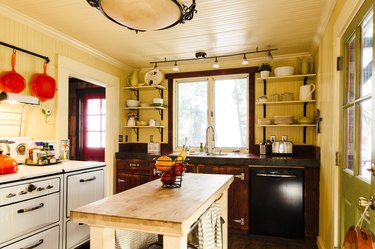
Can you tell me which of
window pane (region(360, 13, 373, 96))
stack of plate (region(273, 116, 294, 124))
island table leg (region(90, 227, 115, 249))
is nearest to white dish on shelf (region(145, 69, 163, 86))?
stack of plate (region(273, 116, 294, 124))

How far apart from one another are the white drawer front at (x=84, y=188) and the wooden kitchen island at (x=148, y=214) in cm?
A: 114

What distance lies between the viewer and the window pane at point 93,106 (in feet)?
17.0

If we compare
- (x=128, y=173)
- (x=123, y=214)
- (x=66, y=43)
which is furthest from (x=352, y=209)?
(x=66, y=43)

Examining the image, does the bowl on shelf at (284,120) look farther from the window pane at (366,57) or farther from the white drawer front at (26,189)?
the white drawer front at (26,189)

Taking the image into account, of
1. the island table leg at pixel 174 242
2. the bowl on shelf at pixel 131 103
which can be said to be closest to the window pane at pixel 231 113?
the bowl on shelf at pixel 131 103

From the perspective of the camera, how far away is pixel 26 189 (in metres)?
1.98

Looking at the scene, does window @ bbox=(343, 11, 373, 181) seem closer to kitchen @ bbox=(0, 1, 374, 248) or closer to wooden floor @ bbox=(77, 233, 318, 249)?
kitchen @ bbox=(0, 1, 374, 248)

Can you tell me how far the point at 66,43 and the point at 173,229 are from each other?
9.44ft

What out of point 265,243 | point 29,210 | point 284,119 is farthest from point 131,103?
point 265,243

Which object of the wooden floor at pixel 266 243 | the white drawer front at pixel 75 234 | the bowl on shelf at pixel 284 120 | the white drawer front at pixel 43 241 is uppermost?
the bowl on shelf at pixel 284 120

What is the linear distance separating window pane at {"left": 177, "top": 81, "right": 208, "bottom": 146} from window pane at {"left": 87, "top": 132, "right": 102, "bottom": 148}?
182 cm

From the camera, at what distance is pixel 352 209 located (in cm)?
166

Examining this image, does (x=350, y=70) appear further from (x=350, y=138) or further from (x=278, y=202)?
(x=278, y=202)

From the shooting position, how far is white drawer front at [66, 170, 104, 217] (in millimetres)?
2400
